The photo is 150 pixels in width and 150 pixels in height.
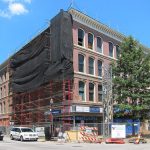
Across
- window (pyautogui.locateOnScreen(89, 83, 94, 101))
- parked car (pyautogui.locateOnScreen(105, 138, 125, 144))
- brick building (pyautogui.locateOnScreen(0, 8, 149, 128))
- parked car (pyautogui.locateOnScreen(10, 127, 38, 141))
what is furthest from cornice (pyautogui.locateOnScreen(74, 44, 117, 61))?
parked car (pyautogui.locateOnScreen(105, 138, 125, 144))

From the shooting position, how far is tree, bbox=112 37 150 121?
142 ft

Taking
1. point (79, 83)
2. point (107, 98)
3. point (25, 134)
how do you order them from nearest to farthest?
point (25, 134)
point (107, 98)
point (79, 83)

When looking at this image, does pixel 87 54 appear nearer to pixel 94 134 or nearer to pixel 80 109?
pixel 80 109

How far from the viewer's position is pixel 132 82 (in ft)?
142

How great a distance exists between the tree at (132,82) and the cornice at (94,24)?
7007mm

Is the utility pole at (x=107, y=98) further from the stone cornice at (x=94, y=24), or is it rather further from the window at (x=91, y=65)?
the stone cornice at (x=94, y=24)

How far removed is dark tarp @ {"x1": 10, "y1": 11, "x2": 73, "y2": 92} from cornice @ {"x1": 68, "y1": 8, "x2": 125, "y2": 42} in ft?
3.77

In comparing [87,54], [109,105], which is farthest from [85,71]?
[109,105]

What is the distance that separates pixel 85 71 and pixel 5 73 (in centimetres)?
2517

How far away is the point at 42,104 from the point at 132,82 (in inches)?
588

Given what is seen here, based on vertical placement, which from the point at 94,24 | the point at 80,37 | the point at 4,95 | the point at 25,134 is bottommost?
the point at 25,134

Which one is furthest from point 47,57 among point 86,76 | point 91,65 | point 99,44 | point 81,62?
point 99,44

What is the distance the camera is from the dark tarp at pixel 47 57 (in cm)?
4697

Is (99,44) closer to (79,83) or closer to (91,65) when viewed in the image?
(91,65)
